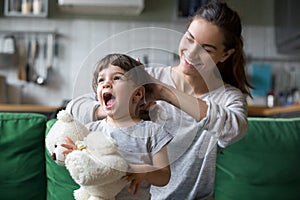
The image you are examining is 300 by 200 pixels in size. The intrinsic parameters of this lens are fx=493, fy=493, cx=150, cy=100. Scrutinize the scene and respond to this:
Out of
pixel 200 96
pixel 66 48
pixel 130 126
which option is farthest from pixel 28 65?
pixel 130 126

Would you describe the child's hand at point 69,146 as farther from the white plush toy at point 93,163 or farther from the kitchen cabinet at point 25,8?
the kitchen cabinet at point 25,8

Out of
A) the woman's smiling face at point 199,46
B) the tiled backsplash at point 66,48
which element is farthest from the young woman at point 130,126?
the tiled backsplash at point 66,48

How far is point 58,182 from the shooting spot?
1615 mm

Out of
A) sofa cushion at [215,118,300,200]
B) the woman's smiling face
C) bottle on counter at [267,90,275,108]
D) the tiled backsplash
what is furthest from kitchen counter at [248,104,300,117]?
the woman's smiling face

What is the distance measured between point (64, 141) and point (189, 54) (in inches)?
13.4

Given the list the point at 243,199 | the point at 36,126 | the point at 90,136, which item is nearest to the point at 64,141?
the point at 90,136

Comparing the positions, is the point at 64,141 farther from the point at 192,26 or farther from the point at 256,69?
the point at 256,69

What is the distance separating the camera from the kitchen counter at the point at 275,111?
307 cm

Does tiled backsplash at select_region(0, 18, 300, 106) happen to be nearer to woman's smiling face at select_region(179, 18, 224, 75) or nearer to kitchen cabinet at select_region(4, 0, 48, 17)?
kitchen cabinet at select_region(4, 0, 48, 17)

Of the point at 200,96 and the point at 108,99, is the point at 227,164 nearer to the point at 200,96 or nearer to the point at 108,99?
the point at 200,96

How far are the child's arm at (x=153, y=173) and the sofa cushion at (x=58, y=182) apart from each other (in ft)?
1.97

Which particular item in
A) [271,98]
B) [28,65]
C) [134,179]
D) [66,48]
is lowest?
[271,98]

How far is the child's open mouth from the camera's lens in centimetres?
99

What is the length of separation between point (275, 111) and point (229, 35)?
2358mm
